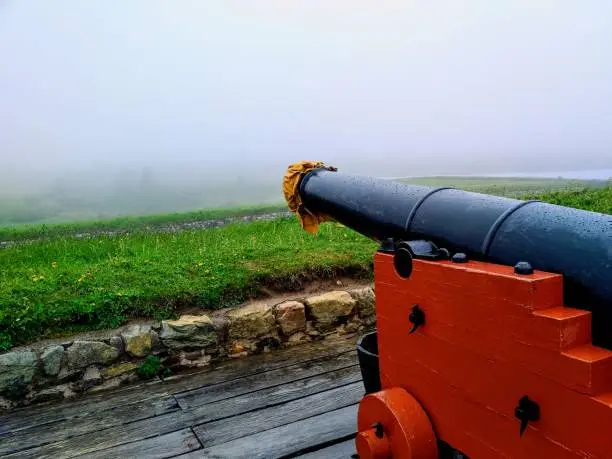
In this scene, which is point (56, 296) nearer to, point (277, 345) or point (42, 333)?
point (42, 333)

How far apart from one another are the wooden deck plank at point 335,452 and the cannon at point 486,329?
454 mm

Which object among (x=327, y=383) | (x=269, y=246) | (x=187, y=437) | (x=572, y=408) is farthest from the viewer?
(x=269, y=246)

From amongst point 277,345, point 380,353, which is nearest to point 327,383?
point 277,345

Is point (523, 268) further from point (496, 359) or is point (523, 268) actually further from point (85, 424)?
point (85, 424)

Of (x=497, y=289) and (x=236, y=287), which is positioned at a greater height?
(x=497, y=289)

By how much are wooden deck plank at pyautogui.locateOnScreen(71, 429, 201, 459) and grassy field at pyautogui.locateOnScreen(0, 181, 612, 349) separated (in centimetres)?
112

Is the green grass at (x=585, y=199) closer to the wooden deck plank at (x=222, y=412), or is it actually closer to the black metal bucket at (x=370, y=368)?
the wooden deck plank at (x=222, y=412)

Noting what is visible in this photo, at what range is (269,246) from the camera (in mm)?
5395

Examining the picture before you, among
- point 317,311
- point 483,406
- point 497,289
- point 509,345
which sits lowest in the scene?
point 317,311

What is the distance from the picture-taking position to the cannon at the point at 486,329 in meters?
1.61

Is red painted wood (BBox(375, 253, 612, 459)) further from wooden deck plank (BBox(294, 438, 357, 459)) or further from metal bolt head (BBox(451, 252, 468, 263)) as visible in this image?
wooden deck plank (BBox(294, 438, 357, 459))

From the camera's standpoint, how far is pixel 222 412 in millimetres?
3375

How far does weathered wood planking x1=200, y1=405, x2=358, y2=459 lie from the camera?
291 centimetres

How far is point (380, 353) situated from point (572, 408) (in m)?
0.95
